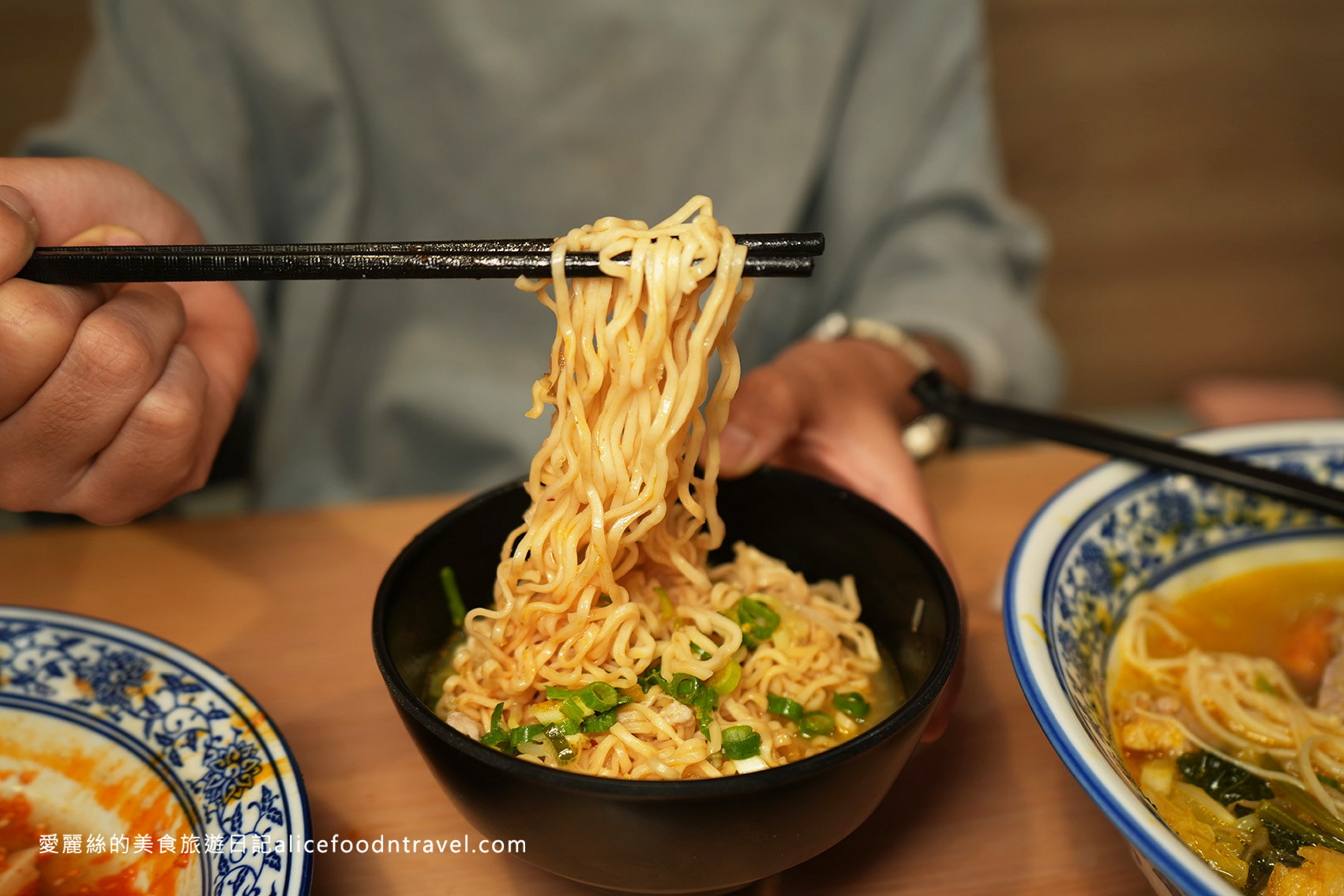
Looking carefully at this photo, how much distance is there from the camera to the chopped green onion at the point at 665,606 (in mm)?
1150

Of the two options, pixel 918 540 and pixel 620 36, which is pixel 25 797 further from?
pixel 620 36

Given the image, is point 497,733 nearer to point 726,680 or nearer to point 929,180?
point 726,680

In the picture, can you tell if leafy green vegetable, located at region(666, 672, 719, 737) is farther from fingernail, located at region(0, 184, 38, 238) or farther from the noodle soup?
fingernail, located at region(0, 184, 38, 238)

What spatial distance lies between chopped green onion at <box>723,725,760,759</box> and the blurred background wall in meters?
3.17

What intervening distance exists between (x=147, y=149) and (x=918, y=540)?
1917 millimetres

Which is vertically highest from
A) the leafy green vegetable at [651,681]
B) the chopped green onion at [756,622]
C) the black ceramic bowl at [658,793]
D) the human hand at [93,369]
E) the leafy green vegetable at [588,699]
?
the human hand at [93,369]

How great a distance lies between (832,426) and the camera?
5.01ft

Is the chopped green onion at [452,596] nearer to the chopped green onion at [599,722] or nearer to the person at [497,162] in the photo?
the chopped green onion at [599,722]

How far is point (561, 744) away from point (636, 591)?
0.81ft

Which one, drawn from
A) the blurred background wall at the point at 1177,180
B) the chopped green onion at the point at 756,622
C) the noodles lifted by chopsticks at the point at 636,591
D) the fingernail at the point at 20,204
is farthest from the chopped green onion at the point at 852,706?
the blurred background wall at the point at 1177,180

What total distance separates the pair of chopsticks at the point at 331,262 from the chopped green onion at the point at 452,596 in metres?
0.40

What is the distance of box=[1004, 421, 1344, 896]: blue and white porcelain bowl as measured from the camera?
2.69ft

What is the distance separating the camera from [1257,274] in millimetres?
3824

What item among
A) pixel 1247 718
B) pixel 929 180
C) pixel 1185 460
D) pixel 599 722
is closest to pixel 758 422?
pixel 599 722
